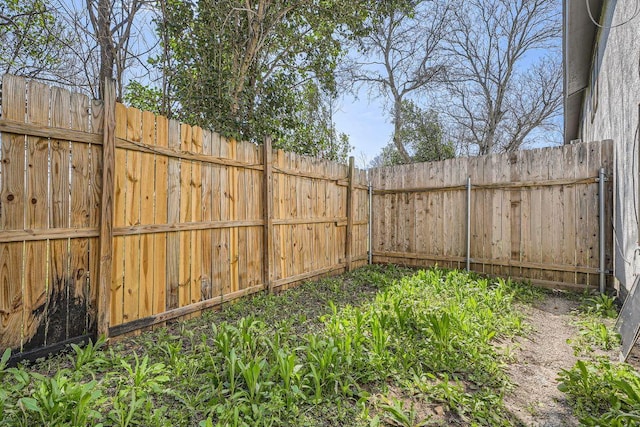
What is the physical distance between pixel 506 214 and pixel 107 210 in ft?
16.3

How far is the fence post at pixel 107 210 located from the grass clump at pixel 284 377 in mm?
310

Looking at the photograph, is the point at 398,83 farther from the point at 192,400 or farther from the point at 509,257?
the point at 192,400

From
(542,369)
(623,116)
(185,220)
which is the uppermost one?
(623,116)

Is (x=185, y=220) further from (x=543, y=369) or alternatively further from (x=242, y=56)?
(x=543, y=369)

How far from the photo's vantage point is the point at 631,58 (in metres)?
2.96

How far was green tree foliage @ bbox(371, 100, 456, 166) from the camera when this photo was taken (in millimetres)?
10836

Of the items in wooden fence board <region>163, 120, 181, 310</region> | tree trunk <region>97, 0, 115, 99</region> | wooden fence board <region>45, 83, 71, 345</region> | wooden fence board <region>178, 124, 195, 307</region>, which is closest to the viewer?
wooden fence board <region>45, 83, 71, 345</region>

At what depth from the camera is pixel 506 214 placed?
487 centimetres

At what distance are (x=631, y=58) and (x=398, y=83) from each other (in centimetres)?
900

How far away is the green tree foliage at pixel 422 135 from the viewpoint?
35.6 feet

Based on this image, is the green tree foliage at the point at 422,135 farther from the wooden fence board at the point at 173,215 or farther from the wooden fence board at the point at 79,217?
the wooden fence board at the point at 79,217

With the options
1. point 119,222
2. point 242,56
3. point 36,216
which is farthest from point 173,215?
point 242,56

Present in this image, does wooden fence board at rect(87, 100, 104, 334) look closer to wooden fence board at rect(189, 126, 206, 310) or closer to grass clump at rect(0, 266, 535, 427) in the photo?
grass clump at rect(0, 266, 535, 427)

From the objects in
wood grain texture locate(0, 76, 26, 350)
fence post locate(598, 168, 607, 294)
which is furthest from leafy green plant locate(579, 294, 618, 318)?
wood grain texture locate(0, 76, 26, 350)
